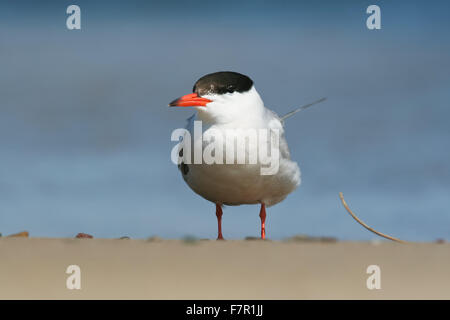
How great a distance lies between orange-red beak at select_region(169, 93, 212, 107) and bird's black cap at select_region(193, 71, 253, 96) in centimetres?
7

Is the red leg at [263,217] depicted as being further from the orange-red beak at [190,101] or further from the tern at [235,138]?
the orange-red beak at [190,101]

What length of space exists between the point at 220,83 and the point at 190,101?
1.30 ft

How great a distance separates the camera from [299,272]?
496 cm

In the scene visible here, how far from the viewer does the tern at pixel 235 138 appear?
7.00m

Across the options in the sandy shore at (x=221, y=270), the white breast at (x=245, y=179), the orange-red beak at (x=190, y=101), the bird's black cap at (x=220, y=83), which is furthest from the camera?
the white breast at (x=245, y=179)

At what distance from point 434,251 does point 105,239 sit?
3.24m

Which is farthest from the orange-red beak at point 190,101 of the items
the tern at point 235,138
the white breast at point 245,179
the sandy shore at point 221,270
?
the sandy shore at point 221,270

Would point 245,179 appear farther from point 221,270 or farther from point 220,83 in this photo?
point 221,270

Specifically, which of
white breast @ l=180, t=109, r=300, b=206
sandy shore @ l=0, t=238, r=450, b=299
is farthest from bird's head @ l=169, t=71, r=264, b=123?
sandy shore @ l=0, t=238, r=450, b=299

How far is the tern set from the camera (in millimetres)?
7000

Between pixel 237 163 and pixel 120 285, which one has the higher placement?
pixel 237 163

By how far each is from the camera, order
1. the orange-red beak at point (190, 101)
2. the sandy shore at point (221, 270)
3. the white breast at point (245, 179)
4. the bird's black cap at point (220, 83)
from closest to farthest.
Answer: the sandy shore at point (221, 270) → the orange-red beak at point (190, 101) → the bird's black cap at point (220, 83) → the white breast at point (245, 179)
